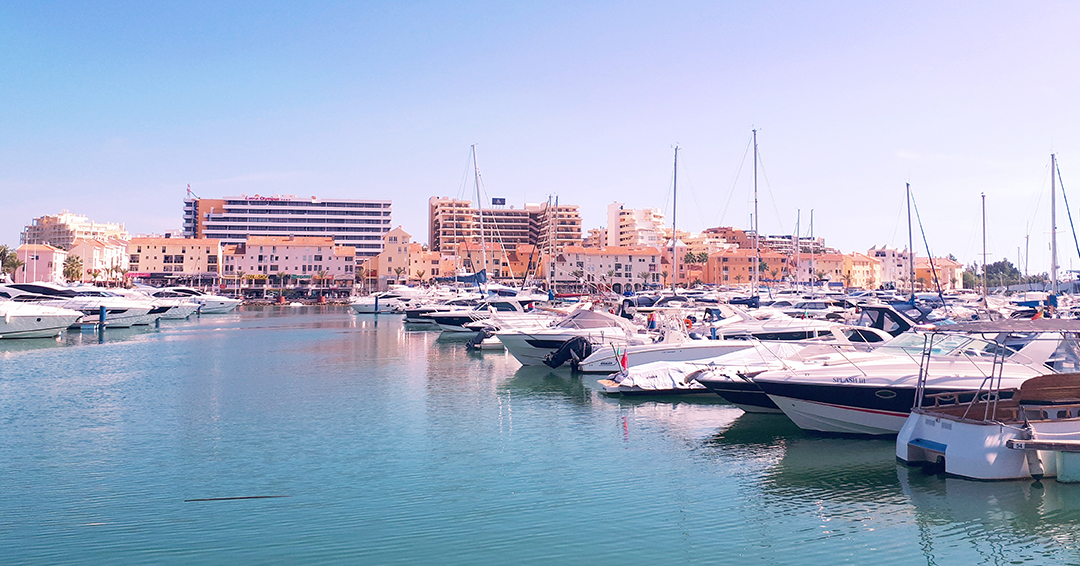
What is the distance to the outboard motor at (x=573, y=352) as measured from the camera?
104 ft

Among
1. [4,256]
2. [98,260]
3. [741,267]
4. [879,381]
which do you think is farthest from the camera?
[741,267]

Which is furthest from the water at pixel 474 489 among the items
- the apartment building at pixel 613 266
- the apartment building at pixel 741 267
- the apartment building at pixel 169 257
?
the apartment building at pixel 741 267

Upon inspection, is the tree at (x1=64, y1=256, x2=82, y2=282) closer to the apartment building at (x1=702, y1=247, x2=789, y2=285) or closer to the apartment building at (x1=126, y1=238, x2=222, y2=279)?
the apartment building at (x1=126, y1=238, x2=222, y2=279)

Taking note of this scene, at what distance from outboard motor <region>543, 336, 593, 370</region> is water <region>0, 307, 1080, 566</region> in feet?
17.5

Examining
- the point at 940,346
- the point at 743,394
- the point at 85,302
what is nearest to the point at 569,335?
the point at 743,394

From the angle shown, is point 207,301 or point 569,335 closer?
point 569,335

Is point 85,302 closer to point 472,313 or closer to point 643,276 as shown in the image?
point 472,313

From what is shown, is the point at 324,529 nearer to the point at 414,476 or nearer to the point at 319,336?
the point at 414,476

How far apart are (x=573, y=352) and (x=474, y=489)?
1778 cm

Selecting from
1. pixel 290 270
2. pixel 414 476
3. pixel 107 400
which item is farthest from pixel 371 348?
pixel 290 270

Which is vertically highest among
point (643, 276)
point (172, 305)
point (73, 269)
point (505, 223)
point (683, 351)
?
point (505, 223)

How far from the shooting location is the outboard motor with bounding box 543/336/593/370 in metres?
31.8

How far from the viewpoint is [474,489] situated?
1425 cm

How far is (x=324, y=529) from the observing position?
11.9m
